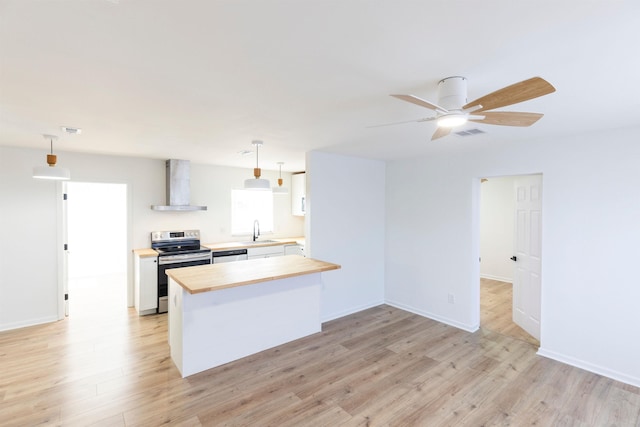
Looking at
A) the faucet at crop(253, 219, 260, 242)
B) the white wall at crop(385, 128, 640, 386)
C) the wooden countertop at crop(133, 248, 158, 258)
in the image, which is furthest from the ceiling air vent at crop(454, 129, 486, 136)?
the wooden countertop at crop(133, 248, 158, 258)

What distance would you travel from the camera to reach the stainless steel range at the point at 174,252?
4.48m

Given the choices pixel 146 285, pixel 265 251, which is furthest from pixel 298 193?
pixel 146 285

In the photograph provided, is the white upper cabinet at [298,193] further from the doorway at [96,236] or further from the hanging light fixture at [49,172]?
the hanging light fixture at [49,172]

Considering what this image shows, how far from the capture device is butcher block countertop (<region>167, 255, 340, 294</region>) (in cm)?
271

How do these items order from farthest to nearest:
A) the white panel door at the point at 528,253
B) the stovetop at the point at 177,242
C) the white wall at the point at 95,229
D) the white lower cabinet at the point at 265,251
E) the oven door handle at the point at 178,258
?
1. the white wall at the point at 95,229
2. the white lower cabinet at the point at 265,251
3. the stovetop at the point at 177,242
4. the oven door handle at the point at 178,258
5. the white panel door at the point at 528,253

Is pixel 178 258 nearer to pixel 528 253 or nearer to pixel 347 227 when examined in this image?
pixel 347 227

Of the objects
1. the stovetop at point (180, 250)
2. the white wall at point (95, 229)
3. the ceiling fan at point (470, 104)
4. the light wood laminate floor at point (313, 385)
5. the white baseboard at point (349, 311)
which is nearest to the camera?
the ceiling fan at point (470, 104)

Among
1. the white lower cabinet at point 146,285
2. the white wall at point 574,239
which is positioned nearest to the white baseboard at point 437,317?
the white wall at point 574,239

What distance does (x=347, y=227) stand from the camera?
4.52 m

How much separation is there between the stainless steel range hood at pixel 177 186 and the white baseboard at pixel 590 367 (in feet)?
17.0

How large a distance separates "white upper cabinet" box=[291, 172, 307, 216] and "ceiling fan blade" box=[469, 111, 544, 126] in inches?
173

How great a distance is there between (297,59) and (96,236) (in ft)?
24.7

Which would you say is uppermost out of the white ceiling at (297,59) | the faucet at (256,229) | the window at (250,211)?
the white ceiling at (297,59)

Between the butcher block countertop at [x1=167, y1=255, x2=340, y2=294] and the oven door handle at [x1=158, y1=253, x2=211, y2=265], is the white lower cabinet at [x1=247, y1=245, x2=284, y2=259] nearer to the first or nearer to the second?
the oven door handle at [x1=158, y1=253, x2=211, y2=265]
